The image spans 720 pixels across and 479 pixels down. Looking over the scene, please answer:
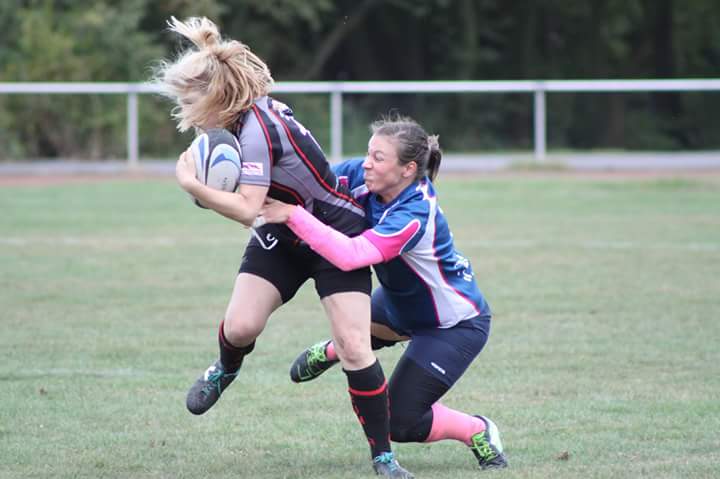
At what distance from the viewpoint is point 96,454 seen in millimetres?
4887

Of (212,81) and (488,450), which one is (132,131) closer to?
(212,81)

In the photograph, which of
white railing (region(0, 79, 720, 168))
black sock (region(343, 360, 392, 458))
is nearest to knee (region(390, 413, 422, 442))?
black sock (region(343, 360, 392, 458))

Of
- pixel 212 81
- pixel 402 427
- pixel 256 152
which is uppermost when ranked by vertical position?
pixel 212 81

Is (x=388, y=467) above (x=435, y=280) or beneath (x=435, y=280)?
beneath

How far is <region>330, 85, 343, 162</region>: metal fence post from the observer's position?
2167cm

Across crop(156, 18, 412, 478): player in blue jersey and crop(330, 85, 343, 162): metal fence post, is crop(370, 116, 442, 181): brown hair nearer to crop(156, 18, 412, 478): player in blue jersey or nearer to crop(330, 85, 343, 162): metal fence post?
crop(156, 18, 412, 478): player in blue jersey

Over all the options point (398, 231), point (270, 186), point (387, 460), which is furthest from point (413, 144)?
point (387, 460)

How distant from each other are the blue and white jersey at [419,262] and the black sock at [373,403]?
400 millimetres

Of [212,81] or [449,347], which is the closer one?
[212,81]

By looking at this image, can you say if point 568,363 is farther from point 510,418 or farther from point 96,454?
point 96,454

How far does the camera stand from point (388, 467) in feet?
14.7

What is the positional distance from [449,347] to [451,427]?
13.0 inches

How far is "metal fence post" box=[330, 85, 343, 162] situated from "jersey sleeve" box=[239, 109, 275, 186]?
17.1m

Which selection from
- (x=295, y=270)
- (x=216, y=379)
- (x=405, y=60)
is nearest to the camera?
(x=295, y=270)
